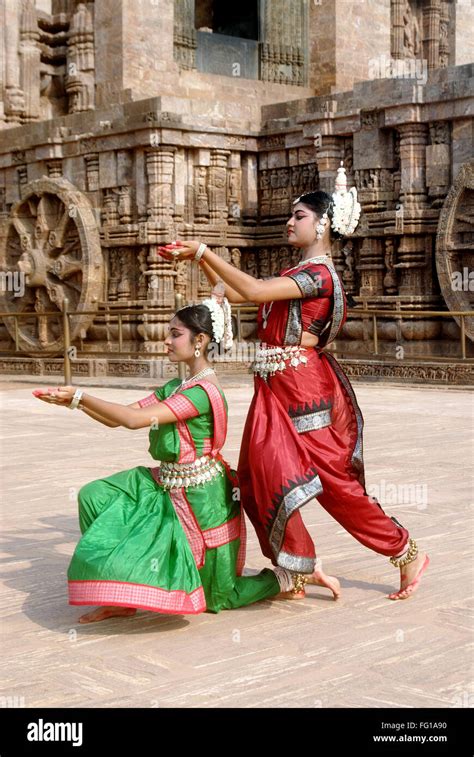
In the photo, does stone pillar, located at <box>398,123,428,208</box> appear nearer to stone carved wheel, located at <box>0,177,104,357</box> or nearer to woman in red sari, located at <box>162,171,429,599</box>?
stone carved wheel, located at <box>0,177,104,357</box>

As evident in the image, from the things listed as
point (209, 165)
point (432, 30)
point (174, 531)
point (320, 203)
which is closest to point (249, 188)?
point (209, 165)

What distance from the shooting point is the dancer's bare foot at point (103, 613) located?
159 inches

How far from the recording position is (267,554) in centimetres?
432

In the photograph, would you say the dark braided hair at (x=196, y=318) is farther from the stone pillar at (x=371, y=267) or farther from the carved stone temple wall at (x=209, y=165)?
the stone pillar at (x=371, y=267)

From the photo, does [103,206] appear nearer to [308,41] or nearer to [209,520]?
[308,41]

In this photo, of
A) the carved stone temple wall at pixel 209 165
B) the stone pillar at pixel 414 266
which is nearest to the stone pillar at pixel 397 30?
the carved stone temple wall at pixel 209 165

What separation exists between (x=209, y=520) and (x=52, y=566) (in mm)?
1009

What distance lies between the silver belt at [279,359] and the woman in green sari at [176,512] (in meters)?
0.21

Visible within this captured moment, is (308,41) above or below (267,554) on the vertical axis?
above

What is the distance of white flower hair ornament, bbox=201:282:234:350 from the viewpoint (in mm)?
4262

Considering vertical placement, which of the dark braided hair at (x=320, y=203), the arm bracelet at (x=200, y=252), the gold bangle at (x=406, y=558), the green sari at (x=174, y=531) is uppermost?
the dark braided hair at (x=320, y=203)
